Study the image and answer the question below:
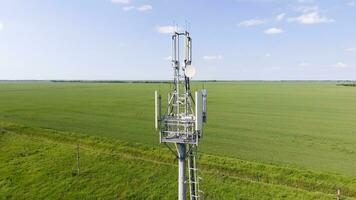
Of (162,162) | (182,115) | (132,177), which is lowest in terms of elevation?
(132,177)

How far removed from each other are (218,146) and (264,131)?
10.7 m

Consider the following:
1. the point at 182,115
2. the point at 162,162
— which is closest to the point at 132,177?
the point at 162,162

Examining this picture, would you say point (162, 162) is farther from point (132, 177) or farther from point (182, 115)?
point (182, 115)

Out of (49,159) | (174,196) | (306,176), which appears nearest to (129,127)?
(49,159)

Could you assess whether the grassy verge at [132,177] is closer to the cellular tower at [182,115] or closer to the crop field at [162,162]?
the crop field at [162,162]

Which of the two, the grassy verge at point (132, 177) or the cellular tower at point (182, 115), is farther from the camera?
the grassy verge at point (132, 177)

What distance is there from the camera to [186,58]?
16.8 m

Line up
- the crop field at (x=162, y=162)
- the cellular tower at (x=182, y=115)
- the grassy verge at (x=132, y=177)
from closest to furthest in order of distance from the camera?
1. the cellular tower at (x=182, y=115)
2. the grassy verge at (x=132, y=177)
3. the crop field at (x=162, y=162)

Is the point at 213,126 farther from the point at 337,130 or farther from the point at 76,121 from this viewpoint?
the point at 76,121

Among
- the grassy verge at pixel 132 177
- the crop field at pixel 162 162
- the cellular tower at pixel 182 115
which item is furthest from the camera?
the crop field at pixel 162 162

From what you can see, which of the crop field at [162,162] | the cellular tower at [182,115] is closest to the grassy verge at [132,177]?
the crop field at [162,162]

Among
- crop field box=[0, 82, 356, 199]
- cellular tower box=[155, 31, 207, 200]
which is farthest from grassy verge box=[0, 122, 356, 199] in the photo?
cellular tower box=[155, 31, 207, 200]

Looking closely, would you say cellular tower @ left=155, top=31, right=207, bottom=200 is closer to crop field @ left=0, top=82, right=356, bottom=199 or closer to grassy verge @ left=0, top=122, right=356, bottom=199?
crop field @ left=0, top=82, right=356, bottom=199

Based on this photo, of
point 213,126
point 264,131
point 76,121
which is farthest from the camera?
point 76,121
